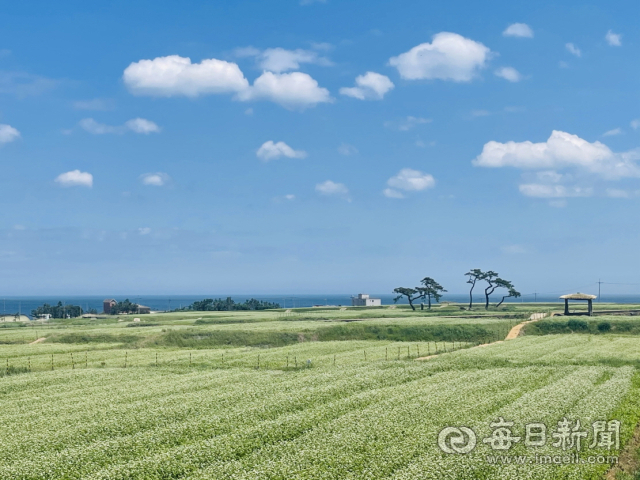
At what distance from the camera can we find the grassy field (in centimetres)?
1855

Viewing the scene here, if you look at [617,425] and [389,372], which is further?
[389,372]

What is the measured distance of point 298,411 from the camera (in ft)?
84.8

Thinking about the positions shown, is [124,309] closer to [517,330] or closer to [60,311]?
[60,311]

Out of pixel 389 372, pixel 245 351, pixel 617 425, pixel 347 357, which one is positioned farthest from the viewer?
pixel 245 351

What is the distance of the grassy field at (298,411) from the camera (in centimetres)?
1855

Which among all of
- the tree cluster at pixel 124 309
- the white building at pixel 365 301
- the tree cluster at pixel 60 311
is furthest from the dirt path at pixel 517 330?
the tree cluster at pixel 60 311

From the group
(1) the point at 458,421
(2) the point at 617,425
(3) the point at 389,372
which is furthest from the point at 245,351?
(2) the point at 617,425

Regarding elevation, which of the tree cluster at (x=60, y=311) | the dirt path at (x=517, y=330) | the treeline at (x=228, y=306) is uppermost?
the dirt path at (x=517, y=330)

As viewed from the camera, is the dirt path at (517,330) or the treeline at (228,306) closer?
the dirt path at (517,330)

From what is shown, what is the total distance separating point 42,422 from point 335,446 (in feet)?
44.7

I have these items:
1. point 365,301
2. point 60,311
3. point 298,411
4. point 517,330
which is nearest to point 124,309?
point 60,311

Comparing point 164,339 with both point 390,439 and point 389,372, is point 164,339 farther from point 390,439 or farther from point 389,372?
point 390,439

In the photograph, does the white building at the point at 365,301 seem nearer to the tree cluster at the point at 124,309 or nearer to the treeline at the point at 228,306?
the treeline at the point at 228,306

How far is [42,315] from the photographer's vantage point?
150250 mm
